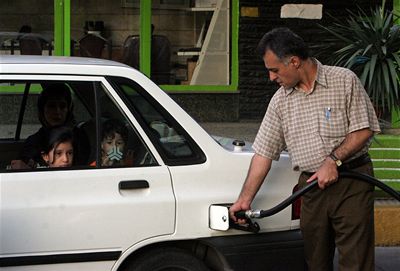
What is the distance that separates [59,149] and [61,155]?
0.04m

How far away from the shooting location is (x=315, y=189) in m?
3.55

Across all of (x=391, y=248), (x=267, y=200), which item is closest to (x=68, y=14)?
(x=391, y=248)

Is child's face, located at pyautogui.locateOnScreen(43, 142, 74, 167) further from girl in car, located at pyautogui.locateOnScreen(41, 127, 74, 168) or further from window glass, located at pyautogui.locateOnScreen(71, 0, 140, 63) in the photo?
window glass, located at pyautogui.locateOnScreen(71, 0, 140, 63)

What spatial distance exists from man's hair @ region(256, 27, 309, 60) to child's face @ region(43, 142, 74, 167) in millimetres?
1204

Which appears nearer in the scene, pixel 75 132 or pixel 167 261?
pixel 167 261

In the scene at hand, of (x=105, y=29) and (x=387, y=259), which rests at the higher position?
(x=105, y=29)

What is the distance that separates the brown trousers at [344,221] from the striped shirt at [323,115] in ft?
0.54

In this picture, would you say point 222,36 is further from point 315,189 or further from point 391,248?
point 315,189

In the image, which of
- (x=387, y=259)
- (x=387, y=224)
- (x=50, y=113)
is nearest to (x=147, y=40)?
(x=387, y=224)

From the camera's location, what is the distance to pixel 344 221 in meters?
3.53

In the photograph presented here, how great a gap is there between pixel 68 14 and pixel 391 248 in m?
6.19

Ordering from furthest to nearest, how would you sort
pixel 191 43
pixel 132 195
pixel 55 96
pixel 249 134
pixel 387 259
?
1. pixel 191 43
2. pixel 249 134
3. pixel 387 259
4. pixel 55 96
5. pixel 132 195

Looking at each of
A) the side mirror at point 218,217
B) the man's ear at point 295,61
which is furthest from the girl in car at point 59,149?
the man's ear at point 295,61

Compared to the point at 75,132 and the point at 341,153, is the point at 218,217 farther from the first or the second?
the point at 75,132
